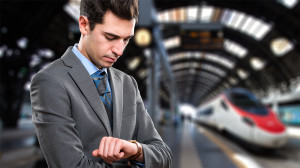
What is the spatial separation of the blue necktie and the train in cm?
796

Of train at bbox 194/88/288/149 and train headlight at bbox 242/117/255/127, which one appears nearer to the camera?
train at bbox 194/88/288/149

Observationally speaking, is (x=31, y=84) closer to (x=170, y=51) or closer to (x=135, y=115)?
(x=135, y=115)

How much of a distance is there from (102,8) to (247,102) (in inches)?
378

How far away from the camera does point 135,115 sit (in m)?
0.88

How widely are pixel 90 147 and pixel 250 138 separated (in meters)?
8.43

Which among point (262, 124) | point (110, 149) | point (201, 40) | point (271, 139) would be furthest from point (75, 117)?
point (201, 40)

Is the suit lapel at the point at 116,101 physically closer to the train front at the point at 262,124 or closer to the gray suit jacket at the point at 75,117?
the gray suit jacket at the point at 75,117

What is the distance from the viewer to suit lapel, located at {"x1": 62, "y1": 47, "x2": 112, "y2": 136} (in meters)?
0.76

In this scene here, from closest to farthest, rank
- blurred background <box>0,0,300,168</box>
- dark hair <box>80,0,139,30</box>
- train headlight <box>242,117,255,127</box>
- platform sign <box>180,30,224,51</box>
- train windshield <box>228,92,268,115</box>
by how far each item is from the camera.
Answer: dark hair <box>80,0,139,30</box> < blurred background <box>0,0,300,168</box> < train headlight <box>242,117,255,127</box> < train windshield <box>228,92,268,115</box> < platform sign <box>180,30,224,51</box>

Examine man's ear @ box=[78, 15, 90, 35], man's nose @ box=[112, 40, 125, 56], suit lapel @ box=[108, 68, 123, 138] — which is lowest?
suit lapel @ box=[108, 68, 123, 138]

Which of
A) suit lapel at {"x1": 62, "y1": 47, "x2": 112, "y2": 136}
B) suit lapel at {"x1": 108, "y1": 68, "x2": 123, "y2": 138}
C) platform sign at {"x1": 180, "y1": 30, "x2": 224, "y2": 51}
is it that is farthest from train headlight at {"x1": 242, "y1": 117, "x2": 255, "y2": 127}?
suit lapel at {"x1": 62, "y1": 47, "x2": 112, "y2": 136}

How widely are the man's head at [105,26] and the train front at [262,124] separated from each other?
8.04m

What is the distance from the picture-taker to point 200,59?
35.2 m

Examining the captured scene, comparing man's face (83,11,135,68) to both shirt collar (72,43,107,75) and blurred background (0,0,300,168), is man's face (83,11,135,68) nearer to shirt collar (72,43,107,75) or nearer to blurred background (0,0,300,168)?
shirt collar (72,43,107,75)
